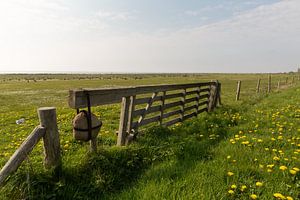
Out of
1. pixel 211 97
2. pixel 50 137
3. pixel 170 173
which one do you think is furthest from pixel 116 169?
pixel 211 97

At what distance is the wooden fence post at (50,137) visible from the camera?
3363mm

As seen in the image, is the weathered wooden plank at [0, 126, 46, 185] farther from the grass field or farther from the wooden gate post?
the wooden gate post

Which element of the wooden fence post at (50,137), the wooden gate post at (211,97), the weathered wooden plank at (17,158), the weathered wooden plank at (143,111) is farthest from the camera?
the wooden gate post at (211,97)

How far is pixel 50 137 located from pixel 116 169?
1.28 meters

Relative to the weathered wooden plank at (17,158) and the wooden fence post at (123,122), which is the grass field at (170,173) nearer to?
the weathered wooden plank at (17,158)

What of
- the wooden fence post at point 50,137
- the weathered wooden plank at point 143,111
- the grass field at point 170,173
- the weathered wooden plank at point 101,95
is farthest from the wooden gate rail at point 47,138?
the weathered wooden plank at point 143,111

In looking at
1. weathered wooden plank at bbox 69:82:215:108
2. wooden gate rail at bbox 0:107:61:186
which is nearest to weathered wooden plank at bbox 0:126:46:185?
wooden gate rail at bbox 0:107:61:186

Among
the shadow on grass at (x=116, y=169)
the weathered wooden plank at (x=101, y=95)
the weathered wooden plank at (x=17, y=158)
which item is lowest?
the shadow on grass at (x=116, y=169)

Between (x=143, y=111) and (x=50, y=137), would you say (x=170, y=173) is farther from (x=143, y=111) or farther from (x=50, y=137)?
(x=143, y=111)

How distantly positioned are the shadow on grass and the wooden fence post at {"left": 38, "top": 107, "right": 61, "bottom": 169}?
0.22 meters

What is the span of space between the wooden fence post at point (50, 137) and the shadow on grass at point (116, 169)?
222 millimetres

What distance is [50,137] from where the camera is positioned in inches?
136

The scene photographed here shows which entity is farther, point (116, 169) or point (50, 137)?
point (116, 169)

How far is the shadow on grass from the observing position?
10.3 ft
